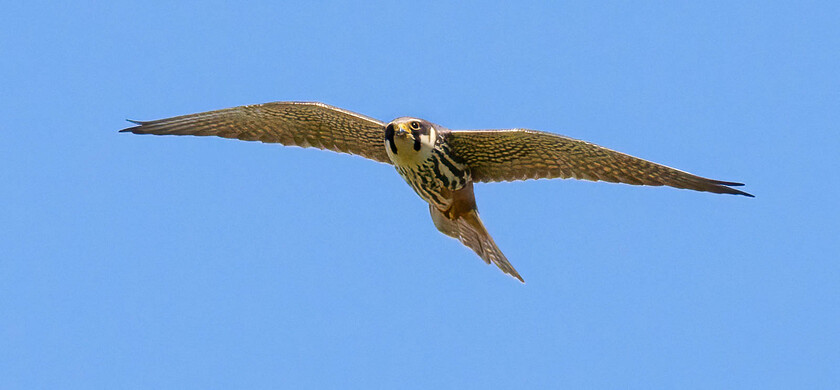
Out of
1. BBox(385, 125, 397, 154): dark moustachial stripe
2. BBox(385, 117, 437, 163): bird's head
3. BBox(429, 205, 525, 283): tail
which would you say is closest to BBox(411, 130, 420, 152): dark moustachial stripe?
BBox(385, 117, 437, 163): bird's head

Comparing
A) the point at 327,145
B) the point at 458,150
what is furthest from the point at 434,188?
the point at 327,145

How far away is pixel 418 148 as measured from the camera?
30.4ft

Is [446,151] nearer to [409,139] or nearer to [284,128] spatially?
[409,139]

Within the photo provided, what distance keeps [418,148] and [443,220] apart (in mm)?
1280

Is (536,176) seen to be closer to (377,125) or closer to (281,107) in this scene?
(377,125)

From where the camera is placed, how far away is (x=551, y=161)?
9570 millimetres

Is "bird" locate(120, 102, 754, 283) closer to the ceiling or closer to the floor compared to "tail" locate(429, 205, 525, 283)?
closer to the ceiling

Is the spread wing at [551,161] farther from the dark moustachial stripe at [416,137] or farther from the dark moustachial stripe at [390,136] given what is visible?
the dark moustachial stripe at [390,136]

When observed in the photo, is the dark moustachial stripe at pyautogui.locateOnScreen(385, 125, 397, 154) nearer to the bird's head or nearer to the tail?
the bird's head

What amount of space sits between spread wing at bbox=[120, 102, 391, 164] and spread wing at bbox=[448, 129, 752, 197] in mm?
1016

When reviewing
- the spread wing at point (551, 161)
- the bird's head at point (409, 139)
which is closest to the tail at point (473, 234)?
the spread wing at point (551, 161)

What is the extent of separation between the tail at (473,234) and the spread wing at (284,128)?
0.91m

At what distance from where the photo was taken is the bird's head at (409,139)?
9133 millimetres

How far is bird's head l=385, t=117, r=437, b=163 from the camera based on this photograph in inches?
360
